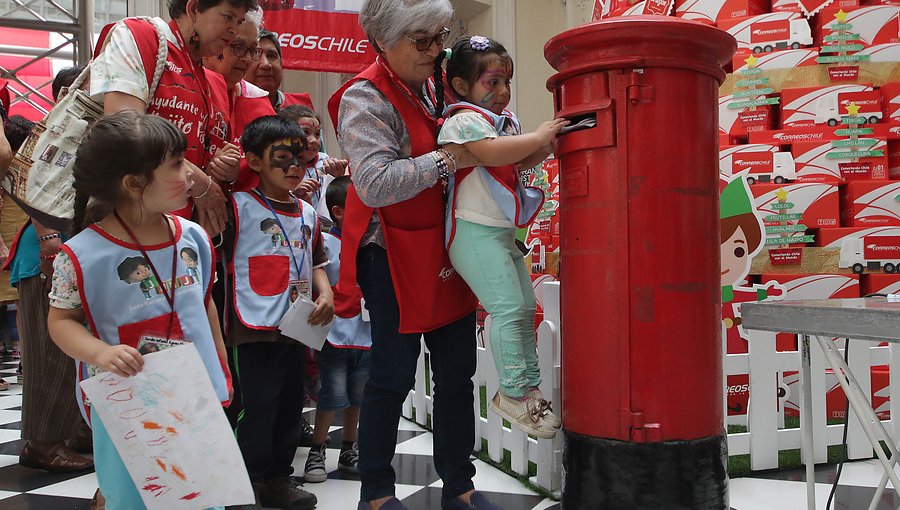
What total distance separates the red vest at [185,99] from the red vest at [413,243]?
30cm

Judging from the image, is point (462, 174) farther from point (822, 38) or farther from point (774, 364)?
point (822, 38)

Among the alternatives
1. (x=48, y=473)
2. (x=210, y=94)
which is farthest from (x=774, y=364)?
(x=48, y=473)

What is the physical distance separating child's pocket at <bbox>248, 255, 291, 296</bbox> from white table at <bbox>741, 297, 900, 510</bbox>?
116 cm

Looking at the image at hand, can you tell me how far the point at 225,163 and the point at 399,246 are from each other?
18.5 inches

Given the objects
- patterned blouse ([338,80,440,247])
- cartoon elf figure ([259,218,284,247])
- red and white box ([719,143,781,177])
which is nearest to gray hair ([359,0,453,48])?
patterned blouse ([338,80,440,247])

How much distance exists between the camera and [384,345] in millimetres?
1698

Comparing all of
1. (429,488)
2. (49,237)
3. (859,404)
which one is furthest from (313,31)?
(859,404)

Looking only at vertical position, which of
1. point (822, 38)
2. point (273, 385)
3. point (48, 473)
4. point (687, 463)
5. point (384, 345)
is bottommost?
point (48, 473)

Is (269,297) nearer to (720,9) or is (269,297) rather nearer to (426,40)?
(426,40)

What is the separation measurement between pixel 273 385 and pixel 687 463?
104 centimetres

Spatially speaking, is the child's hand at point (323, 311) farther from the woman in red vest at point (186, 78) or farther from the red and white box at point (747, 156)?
the red and white box at point (747, 156)

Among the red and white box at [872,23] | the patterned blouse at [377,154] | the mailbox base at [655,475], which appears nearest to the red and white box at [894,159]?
the red and white box at [872,23]

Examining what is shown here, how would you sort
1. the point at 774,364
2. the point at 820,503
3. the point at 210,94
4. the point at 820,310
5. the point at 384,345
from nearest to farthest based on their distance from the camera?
the point at 820,310, the point at 384,345, the point at 210,94, the point at 820,503, the point at 774,364

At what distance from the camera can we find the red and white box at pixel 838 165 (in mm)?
3184
